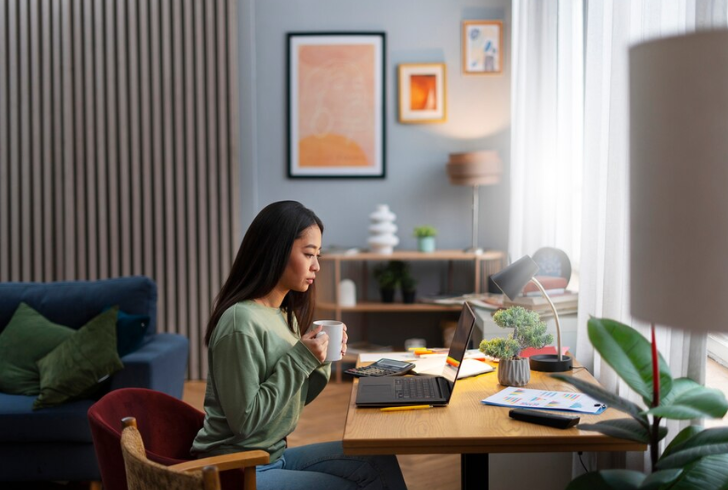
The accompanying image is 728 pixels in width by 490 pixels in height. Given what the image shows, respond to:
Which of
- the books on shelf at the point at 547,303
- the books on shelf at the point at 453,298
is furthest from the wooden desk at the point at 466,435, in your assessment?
the books on shelf at the point at 453,298

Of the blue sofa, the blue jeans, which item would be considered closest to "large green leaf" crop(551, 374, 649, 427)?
the blue jeans

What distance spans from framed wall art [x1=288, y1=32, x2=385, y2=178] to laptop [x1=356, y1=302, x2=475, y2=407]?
9.85 ft

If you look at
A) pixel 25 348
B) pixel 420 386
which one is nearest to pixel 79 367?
pixel 25 348

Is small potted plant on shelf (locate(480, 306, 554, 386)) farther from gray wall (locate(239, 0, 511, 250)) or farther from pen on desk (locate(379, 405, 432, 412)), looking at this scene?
gray wall (locate(239, 0, 511, 250))

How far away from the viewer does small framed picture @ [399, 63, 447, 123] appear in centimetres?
515

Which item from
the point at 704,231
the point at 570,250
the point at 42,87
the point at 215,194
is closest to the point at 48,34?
the point at 42,87

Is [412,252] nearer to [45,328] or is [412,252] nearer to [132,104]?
[132,104]

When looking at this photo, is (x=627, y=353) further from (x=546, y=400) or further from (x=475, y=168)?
(x=475, y=168)

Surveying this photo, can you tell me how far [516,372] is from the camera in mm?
2158

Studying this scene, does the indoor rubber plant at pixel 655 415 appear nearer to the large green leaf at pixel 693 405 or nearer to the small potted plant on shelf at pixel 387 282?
the large green leaf at pixel 693 405

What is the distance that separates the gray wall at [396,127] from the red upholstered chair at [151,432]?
3.18m

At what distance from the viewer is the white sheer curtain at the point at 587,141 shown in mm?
1977

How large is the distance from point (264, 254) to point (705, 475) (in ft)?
3.84

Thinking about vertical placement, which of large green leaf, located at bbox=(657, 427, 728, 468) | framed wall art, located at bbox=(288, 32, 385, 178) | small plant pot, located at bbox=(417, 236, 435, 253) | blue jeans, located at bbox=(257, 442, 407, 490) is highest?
framed wall art, located at bbox=(288, 32, 385, 178)
